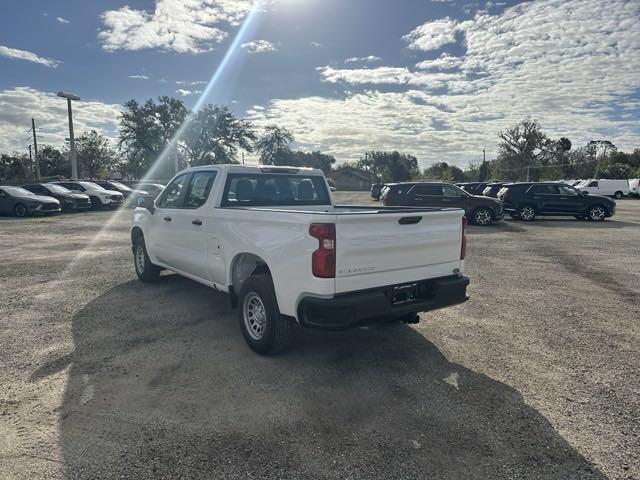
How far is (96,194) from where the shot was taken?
2389cm

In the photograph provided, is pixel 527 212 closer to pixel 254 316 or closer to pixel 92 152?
pixel 254 316

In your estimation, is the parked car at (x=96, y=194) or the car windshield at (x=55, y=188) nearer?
the car windshield at (x=55, y=188)

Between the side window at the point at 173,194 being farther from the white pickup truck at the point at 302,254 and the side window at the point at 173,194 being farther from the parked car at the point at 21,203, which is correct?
the parked car at the point at 21,203

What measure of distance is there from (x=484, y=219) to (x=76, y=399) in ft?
52.4

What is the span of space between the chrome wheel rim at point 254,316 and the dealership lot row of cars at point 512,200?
13.3 meters

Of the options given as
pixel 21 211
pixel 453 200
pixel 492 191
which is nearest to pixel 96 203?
pixel 21 211

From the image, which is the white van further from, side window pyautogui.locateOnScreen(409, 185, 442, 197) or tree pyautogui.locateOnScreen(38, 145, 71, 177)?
tree pyautogui.locateOnScreen(38, 145, 71, 177)

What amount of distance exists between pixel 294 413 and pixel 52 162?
308 feet

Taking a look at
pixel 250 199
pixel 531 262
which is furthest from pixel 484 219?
pixel 250 199

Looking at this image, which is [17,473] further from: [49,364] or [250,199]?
[250,199]

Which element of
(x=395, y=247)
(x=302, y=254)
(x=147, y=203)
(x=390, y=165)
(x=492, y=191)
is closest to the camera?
(x=302, y=254)

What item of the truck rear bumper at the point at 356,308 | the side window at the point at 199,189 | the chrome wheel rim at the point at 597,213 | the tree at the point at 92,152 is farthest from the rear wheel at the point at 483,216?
the tree at the point at 92,152

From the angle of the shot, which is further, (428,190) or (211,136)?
(211,136)

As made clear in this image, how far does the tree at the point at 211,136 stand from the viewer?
58.4m
